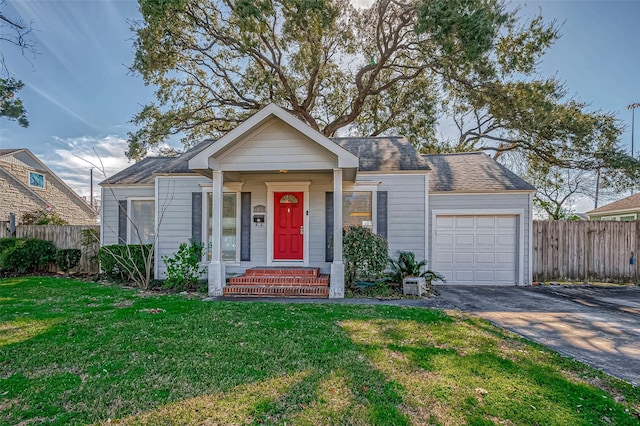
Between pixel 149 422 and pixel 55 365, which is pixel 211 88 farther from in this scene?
pixel 149 422

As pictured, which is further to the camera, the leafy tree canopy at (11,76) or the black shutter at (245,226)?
the black shutter at (245,226)

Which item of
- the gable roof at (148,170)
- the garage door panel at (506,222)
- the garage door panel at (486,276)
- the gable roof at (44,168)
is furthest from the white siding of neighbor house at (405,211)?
the gable roof at (44,168)

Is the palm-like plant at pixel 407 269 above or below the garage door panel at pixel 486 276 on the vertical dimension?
above

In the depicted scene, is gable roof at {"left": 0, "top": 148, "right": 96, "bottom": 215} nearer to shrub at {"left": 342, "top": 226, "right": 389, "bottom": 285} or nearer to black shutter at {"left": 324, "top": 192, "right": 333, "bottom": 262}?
black shutter at {"left": 324, "top": 192, "right": 333, "bottom": 262}

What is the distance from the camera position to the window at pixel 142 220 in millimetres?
9453

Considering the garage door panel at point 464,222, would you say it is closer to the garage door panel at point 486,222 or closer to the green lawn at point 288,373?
the garage door panel at point 486,222

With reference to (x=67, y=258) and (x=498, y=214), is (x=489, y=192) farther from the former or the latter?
(x=67, y=258)

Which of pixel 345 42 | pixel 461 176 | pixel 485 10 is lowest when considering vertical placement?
pixel 461 176

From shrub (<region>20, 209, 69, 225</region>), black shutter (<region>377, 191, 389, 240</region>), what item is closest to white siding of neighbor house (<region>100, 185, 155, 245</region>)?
shrub (<region>20, 209, 69, 225</region>)

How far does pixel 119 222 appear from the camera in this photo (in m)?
9.56

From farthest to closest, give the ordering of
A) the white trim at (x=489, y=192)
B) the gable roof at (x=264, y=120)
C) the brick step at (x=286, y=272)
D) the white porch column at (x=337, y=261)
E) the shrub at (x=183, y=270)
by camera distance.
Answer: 1. the white trim at (x=489, y=192)
2. the shrub at (x=183, y=270)
3. the brick step at (x=286, y=272)
4. the white porch column at (x=337, y=261)
5. the gable roof at (x=264, y=120)

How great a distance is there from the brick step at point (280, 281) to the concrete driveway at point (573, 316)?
114 inches

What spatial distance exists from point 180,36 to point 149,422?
13068 mm

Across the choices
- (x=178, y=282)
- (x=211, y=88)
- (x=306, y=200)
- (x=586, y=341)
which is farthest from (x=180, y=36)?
(x=586, y=341)
